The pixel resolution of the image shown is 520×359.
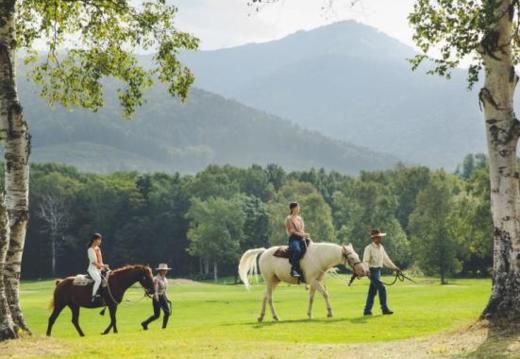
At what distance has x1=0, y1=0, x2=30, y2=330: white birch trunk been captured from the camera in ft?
55.6

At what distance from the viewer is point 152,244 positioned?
Answer: 119938 millimetres

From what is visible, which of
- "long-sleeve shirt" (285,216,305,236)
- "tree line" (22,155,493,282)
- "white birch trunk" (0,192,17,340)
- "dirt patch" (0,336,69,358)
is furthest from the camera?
"tree line" (22,155,493,282)

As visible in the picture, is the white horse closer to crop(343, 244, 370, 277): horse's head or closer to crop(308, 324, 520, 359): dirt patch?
crop(343, 244, 370, 277): horse's head

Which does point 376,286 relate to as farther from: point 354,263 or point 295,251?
point 295,251

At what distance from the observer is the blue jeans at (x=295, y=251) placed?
77.2 feet

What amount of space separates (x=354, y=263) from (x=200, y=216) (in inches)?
3368

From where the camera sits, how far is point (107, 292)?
901 inches

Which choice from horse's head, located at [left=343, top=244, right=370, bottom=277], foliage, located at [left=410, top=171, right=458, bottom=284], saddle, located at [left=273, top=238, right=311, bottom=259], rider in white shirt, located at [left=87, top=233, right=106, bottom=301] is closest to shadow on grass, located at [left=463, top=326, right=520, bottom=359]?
horse's head, located at [left=343, top=244, right=370, bottom=277]

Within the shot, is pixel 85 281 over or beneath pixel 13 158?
beneath

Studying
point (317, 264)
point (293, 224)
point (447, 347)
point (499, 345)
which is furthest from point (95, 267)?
point (499, 345)

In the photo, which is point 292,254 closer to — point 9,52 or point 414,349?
point 414,349

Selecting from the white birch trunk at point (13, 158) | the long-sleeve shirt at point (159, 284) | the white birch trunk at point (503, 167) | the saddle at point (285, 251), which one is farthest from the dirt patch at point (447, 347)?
the long-sleeve shirt at point (159, 284)

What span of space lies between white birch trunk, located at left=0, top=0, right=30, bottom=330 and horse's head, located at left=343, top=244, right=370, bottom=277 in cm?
1049

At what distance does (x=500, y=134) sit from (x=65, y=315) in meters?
30.0
